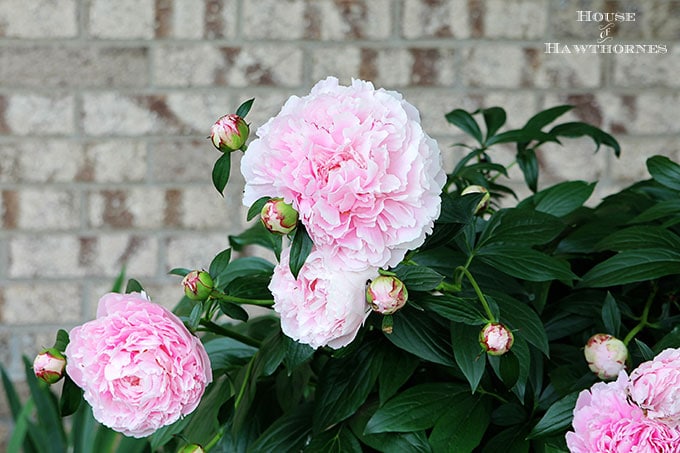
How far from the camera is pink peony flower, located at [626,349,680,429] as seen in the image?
523 mm

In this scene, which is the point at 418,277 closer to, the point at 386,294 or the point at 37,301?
the point at 386,294

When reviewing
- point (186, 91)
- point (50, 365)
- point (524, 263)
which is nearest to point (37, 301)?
point (186, 91)

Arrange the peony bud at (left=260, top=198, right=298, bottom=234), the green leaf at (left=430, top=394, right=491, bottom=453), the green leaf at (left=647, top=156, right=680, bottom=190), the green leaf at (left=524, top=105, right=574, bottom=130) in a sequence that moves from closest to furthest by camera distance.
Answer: the peony bud at (left=260, top=198, right=298, bottom=234), the green leaf at (left=430, top=394, right=491, bottom=453), the green leaf at (left=647, top=156, right=680, bottom=190), the green leaf at (left=524, top=105, right=574, bottom=130)

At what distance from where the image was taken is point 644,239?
2.23ft

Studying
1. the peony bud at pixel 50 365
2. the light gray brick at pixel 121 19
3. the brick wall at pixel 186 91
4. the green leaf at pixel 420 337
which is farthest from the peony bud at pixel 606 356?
the light gray brick at pixel 121 19

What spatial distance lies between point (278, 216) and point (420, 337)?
0.17 meters

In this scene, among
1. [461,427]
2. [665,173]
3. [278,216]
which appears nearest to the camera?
[278,216]

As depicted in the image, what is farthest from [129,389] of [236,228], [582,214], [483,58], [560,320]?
[483,58]

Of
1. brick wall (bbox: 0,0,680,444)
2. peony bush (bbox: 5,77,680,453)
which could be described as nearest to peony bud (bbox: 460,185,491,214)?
peony bush (bbox: 5,77,680,453)

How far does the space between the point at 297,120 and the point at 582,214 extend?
16.7 inches

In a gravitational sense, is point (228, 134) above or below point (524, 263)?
above

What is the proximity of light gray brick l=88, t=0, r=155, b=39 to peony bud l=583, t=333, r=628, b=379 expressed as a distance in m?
1.55

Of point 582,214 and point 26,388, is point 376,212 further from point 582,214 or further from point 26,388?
point 26,388

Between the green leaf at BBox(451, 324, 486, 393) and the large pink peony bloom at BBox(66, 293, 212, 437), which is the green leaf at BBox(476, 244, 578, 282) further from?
the large pink peony bloom at BBox(66, 293, 212, 437)
